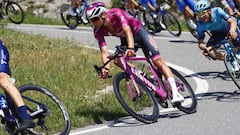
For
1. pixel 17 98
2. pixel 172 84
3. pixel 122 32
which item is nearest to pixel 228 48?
pixel 172 84

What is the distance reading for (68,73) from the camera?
39.2 ft

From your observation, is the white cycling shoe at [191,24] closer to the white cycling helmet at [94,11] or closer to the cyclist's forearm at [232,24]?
the cyclist's forearm at [232,24]

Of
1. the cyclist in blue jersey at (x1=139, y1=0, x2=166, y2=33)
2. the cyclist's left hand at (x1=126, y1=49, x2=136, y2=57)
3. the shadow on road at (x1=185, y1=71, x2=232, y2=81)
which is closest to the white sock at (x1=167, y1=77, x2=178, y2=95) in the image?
the cyclist's left hand at (x1=126, y1=49, x2=136, y2=57)

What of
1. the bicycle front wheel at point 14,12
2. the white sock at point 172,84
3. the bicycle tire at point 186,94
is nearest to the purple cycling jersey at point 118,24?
the white sock at point 172,84

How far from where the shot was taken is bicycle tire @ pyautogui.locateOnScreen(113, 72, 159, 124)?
27.8ft

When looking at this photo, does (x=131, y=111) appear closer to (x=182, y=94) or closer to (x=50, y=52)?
(x=182, y=94)

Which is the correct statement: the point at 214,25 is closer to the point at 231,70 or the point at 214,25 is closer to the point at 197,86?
the point at 231,70

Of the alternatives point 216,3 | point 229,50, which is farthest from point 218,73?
point 216,3

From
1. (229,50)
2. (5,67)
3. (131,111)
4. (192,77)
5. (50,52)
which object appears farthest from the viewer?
(50,52)

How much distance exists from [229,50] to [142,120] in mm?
2519

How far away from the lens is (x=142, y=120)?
8477 millimetres

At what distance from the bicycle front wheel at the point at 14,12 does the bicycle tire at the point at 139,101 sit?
15.3 m

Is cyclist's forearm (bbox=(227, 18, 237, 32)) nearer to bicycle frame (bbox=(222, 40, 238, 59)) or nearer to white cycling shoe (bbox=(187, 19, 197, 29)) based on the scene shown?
bicycle frame (bbox=(222, 40, 238, 59))

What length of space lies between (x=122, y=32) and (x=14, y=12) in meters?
15.6
